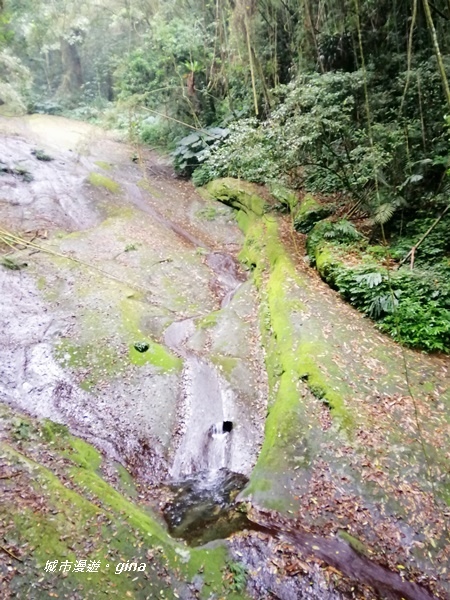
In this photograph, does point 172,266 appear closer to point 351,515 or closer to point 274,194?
point 274,194

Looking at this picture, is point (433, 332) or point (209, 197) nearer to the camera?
point (433, 332)

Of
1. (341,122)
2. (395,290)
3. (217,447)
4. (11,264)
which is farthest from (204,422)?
(341,122)

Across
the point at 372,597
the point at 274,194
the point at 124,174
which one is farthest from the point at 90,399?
the point at 124,174

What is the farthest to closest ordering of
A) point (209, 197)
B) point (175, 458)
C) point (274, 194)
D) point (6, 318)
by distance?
point (209, 197), point (274, 194), point (6, 318), point (175, 458)

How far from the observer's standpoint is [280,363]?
26.9 feet

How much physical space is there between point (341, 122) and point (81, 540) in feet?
33.0

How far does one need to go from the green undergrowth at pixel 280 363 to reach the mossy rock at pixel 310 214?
0.79 m

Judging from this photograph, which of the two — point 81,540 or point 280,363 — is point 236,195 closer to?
point 280,363

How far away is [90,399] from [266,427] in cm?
322

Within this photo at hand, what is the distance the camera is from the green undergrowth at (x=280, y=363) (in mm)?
6422

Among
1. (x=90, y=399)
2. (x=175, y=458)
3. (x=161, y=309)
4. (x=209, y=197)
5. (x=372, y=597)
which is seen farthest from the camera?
(x=209, y=197)

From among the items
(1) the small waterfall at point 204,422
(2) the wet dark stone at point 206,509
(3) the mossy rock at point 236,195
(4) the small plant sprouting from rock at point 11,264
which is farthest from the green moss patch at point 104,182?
(2) the wet dark stone at point 206,509

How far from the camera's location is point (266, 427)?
7215mm

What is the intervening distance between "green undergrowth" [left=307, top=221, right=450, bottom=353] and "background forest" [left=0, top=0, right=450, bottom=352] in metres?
0.03
